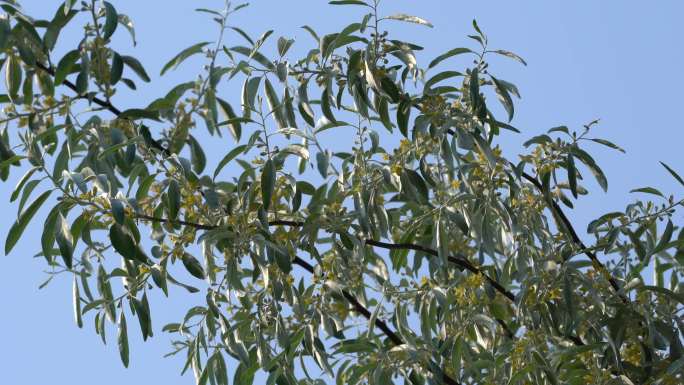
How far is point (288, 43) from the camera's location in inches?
118

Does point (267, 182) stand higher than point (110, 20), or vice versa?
point (110, 20)

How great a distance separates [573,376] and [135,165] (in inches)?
45.7

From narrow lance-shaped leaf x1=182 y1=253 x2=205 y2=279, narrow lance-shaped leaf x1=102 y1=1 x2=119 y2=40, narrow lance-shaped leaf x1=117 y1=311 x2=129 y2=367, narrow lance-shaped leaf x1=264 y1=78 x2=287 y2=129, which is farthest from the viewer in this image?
narrow lance-shaped leaf x1=264 y1=78 x2=287 y2=129

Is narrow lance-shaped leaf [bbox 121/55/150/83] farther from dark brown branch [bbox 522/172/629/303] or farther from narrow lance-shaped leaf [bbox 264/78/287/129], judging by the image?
dark brown branch [bbox 522/172/629/303]

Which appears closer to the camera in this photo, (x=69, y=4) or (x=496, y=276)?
(x=69, y=4)

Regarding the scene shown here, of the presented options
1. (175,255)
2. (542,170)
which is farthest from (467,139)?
(175,255)

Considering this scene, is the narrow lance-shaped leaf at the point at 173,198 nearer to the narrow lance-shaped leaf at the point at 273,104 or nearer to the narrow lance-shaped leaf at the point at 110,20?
the narrow lance-shaped leaf at the point at 110,20

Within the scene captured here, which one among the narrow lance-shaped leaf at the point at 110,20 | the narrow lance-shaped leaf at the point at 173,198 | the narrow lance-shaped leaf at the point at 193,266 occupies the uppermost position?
the narrow lance-shaped leaf at the point at 110,20

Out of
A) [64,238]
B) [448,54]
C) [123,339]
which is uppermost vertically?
[448,54]

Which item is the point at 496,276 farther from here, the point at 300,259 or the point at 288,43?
the point at 288,43

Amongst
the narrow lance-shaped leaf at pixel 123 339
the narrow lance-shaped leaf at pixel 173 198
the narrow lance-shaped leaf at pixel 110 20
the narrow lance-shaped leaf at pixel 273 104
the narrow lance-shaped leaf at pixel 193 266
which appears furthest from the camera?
the narrow lance-shaped leaf at pixel 273 104

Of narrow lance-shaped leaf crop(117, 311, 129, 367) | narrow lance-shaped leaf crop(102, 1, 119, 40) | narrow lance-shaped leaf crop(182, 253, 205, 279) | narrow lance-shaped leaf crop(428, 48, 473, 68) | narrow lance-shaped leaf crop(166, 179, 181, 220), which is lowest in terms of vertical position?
narrow lance-shaped leaf crop(117, 311, 129, 367)

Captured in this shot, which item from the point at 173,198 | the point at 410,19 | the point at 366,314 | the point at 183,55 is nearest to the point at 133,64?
the point at 183,55

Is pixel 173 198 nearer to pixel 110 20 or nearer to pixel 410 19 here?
pixel 110 20
